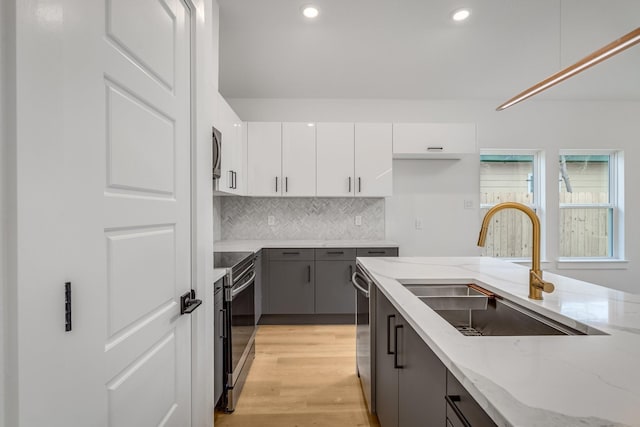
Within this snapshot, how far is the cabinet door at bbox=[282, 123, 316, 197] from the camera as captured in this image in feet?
11.5

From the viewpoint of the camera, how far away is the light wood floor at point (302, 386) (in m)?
1.86

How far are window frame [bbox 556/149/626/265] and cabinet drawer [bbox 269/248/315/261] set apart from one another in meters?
3.26

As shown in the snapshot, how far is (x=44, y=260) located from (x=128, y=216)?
30 centimetres

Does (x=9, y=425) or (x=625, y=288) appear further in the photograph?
(x=625, y=288)

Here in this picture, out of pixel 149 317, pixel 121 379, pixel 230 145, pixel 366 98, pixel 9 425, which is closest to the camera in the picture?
pixel 9 425

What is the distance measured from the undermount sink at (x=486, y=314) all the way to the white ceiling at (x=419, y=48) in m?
2.05

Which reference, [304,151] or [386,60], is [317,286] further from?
[386,60]

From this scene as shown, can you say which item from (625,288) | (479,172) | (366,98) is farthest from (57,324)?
(625,288)

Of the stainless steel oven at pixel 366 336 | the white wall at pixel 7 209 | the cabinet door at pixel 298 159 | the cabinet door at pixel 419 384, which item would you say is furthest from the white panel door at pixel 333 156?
the white wall at pixel 7 209

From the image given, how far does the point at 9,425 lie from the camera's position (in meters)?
0.54

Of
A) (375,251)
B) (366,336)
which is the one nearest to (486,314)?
(366,336)

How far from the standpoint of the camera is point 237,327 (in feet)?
6.66

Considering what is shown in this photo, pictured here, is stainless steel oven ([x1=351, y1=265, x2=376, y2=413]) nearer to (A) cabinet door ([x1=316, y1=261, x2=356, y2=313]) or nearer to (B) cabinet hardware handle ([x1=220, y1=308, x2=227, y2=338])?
(B) cabinet hardware handle ([x1=220, y1=308, x2=227, y2=338])

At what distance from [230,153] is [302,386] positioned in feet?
6.77
